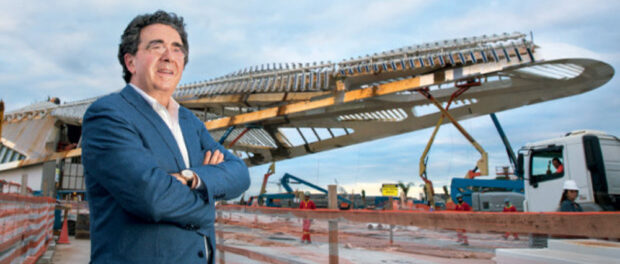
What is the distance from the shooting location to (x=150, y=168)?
1369 millimetres

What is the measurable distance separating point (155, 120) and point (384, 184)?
18562 millimetres

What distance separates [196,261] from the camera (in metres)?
1.49

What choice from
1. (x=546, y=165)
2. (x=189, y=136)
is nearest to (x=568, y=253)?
(x=189, y=136)

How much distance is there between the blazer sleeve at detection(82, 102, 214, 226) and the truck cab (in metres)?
7.56

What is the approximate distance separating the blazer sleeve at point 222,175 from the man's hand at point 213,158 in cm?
2

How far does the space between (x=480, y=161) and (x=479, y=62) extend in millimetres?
3912

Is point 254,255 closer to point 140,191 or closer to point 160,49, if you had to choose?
point 160,49

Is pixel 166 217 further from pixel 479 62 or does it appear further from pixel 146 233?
pixel 479 62

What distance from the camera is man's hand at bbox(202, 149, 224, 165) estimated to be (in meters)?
1.69

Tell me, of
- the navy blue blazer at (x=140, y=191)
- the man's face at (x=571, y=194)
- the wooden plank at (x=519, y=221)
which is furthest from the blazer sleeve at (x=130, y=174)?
the man's face at (x=571, y=194)

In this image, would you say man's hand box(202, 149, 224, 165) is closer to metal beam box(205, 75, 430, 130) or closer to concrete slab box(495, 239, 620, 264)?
concrete slab box(495, 239, 620, 264)

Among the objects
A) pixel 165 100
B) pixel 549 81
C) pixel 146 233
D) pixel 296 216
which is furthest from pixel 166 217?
pixel 549 81

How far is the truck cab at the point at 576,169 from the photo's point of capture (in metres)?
7.49

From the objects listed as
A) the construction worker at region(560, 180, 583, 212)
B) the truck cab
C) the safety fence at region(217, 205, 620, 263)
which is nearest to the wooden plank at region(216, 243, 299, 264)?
the safety fence at region(217, 205, 620, 263)
